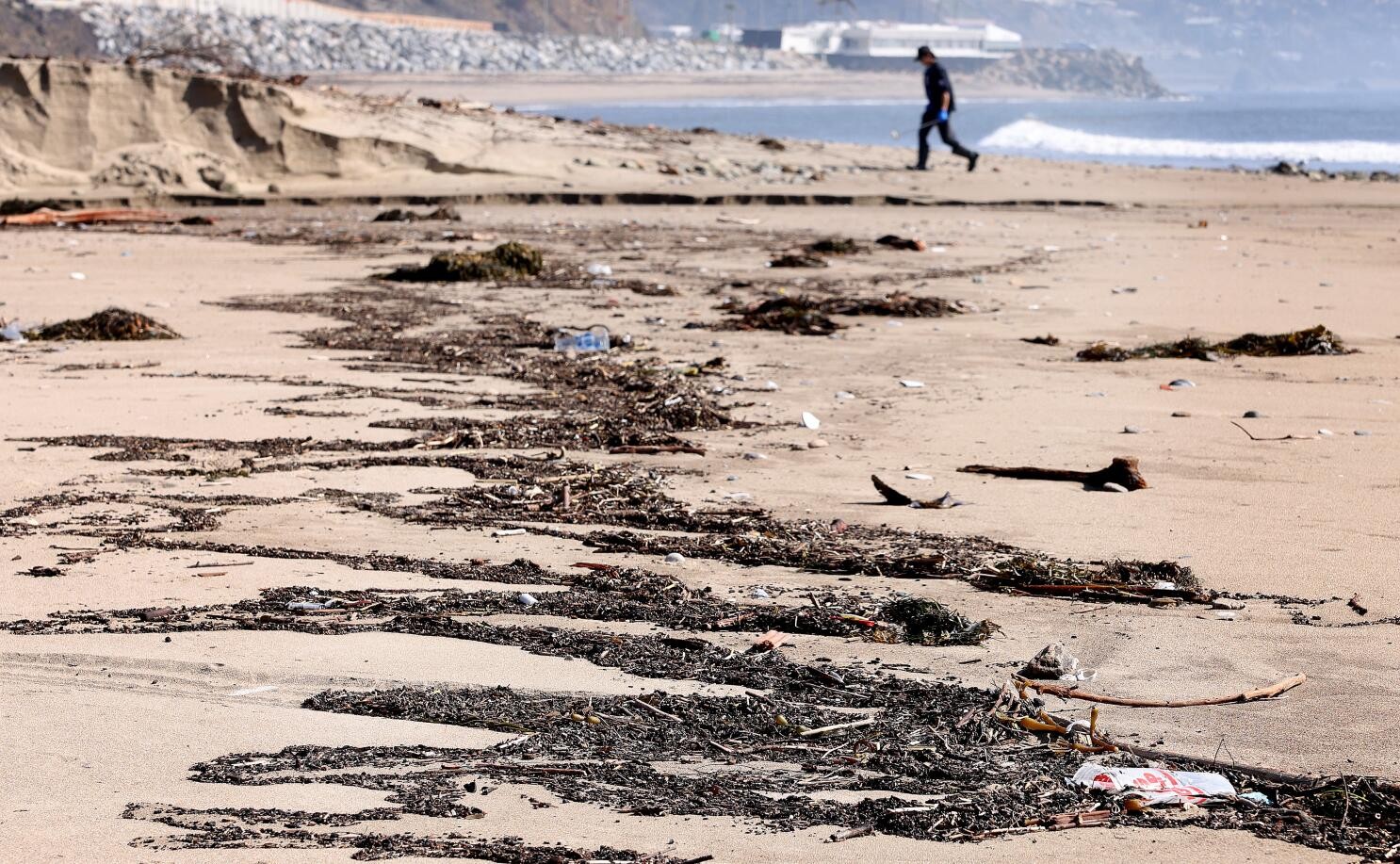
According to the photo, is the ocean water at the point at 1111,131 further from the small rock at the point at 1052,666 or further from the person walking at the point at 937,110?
the small rock at the point at 1052,666

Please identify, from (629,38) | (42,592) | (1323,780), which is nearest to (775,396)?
(42,592)

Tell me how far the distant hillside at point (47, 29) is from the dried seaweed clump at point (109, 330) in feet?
219

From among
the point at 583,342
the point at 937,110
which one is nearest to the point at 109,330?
the point at 583,342

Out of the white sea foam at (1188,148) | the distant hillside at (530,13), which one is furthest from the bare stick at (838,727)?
the distant hillside at (530,13)

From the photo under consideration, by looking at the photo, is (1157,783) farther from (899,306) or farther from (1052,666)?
(899,306)

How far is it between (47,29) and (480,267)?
72392 mm

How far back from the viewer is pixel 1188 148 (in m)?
47.7

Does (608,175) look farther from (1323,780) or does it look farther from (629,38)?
(629,38)

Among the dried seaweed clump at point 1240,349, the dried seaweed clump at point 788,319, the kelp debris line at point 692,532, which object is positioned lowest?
the kelp debris line at point 692,532

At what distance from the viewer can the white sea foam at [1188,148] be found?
139 ft

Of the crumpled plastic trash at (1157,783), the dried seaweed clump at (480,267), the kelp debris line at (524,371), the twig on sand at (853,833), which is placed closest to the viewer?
the twig on sand at (853,833)

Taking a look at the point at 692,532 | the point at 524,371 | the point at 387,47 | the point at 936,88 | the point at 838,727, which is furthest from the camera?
the point at 387,47

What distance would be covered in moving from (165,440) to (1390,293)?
809 centimetres

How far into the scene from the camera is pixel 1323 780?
122 inches
